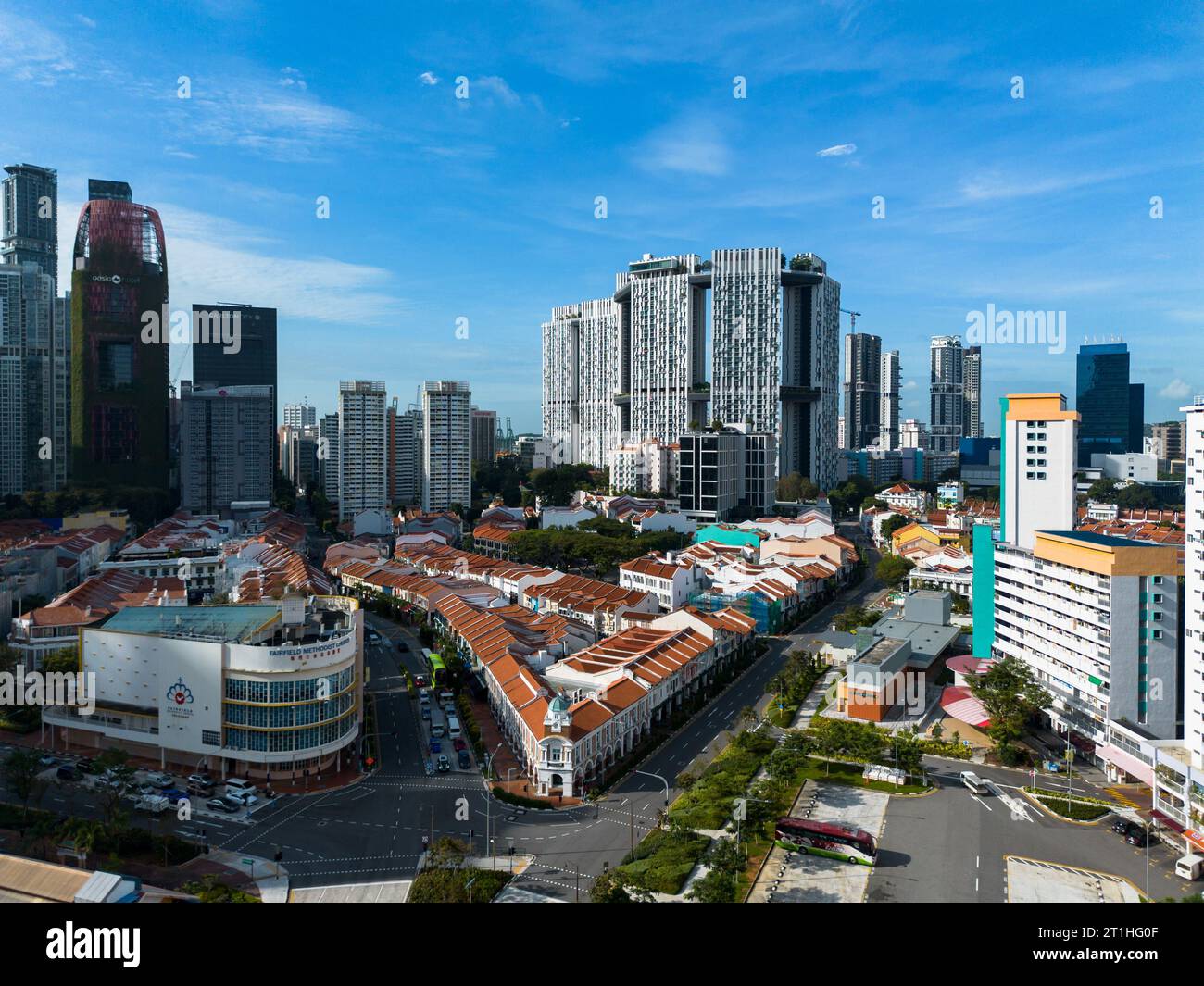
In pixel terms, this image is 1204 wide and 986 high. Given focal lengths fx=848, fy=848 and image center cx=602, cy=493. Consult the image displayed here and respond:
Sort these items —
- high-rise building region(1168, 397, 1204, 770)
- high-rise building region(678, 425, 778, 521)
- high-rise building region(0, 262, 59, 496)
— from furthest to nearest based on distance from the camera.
A: 1. high-rise building region(0, 262, 59, 496)
2. high-rise building region(678, 425, 778, 521)
3. high-rise building region(1168, 397, 1204, 770)

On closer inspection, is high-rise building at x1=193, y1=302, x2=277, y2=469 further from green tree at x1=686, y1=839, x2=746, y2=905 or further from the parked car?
green tree at x1=686, y1=839, x2=746, y2=905

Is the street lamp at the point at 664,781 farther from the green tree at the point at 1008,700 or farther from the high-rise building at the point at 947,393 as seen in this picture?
the high-rise building at the point at 947,393

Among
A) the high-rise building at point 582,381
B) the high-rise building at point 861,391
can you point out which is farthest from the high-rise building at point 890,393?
the high-rise building at point 582,381

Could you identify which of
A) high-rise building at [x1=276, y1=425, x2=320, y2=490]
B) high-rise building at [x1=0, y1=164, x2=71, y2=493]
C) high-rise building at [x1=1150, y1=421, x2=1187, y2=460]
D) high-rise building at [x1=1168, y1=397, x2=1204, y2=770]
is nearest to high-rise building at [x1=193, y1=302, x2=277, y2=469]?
Result: high-rise building at [x1=276, y1=425, x2=320, y2=490]

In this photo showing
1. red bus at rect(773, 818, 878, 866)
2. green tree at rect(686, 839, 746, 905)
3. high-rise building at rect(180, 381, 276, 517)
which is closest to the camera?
green tree at rect(686, 839, 746, 905)
